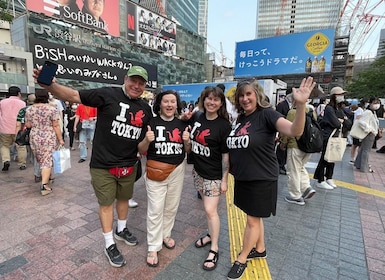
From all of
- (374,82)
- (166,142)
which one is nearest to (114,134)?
(166,142)

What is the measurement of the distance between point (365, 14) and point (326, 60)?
109 feet

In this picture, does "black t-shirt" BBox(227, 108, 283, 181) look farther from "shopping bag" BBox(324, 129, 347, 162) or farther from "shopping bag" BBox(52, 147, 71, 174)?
"shopping bag" BBox(52, 147, 71, 174)

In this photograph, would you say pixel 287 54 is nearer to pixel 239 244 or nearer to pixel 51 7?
pixel 239 244

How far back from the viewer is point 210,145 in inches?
82.0

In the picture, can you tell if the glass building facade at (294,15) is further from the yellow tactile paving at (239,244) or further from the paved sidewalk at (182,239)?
the yellow tactile paving at (239,244)

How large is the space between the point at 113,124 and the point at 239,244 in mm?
1853

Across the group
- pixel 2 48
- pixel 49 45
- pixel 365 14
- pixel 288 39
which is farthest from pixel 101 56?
pixel 365 14

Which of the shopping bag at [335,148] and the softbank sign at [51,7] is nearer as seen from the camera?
the shopping bag at [335,148]

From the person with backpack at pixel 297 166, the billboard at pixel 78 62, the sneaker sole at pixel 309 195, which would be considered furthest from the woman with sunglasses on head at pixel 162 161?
the billboard at pixel 78 62

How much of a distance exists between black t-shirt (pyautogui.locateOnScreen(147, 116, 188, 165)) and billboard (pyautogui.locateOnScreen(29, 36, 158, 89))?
18.3 meters

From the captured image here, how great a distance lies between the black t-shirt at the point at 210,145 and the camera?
2.07 metres

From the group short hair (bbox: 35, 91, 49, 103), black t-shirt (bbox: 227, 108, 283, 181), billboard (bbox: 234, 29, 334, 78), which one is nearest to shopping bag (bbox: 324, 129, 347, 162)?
black t-shirt (bbox: 227, 108, 283, 181)

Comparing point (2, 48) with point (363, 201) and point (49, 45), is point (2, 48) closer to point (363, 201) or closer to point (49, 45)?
point (49, 45)

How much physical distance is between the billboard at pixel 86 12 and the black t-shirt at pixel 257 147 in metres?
26.3
